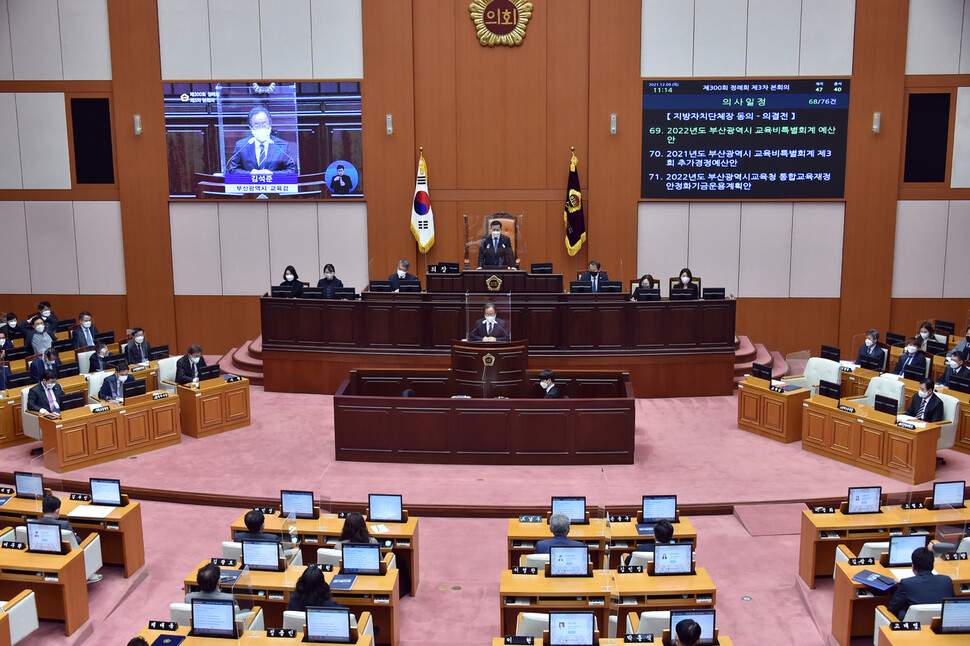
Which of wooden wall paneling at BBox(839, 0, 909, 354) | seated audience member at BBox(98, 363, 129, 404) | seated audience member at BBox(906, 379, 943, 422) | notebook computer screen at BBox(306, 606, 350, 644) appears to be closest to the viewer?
notebook computer screen at BBox(306, 606, 350, 644)

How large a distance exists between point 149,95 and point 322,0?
3555 millimetres

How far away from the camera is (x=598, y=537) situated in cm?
816

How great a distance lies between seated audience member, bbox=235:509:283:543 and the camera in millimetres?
7703

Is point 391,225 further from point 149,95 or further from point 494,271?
point 149,95

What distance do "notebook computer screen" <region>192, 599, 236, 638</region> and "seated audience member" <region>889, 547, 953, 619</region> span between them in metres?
4.82

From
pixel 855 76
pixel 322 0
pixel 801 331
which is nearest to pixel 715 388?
pixel 801 331

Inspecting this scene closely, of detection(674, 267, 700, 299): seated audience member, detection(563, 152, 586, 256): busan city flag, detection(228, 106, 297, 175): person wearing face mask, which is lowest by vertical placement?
detection(674, 267, 700, 299): seated audience member

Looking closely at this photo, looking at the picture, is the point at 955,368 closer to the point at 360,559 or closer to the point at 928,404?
the point at 928,404

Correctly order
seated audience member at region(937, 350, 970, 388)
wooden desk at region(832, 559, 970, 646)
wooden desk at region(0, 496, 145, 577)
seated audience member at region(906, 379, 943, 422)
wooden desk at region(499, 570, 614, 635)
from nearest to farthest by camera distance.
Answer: wooden desk at region(499, 570, 614, 635)
wooden desk at region(832, 559, 970, 646)
wooden desk at region(0, 496, 145, 577)
seated audience member at region(906, 379, 943, 422)
seated audience member at region(937, 350, 970, 388)

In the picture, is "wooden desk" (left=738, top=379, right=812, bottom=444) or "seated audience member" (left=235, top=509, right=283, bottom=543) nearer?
"seated audience member" (left=235, top=509, right=283, bottom=543)

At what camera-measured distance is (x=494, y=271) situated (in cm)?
1439

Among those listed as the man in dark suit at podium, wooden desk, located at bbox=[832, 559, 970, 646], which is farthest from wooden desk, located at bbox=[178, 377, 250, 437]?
wooden desk, located at bbox=[832, 559, 970, 646]

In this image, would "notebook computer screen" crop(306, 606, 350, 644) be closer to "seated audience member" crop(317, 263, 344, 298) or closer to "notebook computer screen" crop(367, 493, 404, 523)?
"notebook computer screen" crop(367, 493, 404, 523)

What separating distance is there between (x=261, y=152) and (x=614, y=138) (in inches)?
250
